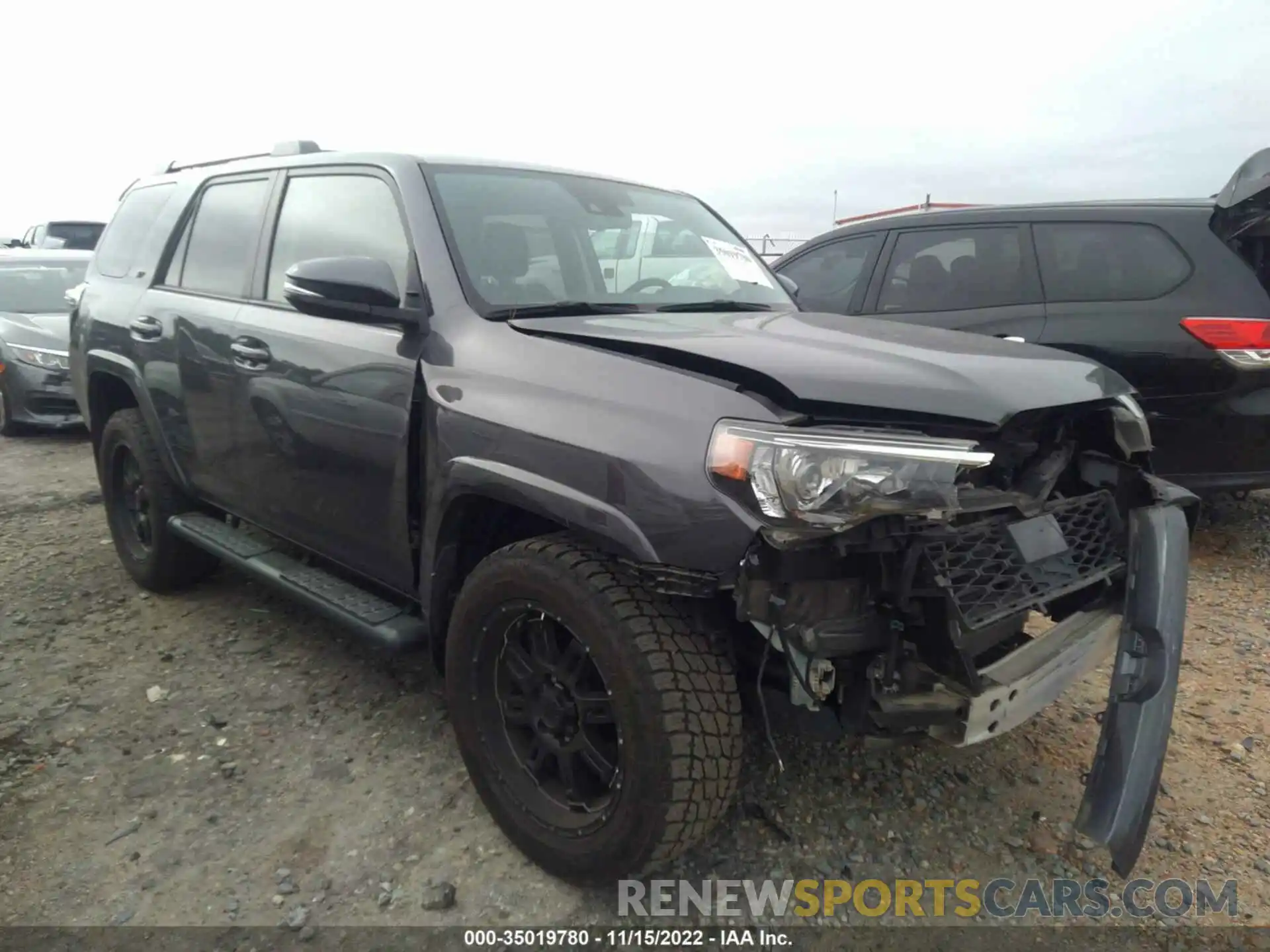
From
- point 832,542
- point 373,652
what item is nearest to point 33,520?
point 373,652

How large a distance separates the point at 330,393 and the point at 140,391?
1.63m

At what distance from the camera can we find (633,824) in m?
1.94

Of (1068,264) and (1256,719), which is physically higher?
(1068,264)

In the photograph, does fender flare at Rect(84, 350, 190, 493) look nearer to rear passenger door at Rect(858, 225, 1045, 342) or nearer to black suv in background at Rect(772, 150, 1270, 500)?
black suv in background at Rect(772, 150, 1270, 500)

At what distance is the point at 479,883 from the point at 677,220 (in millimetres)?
2348

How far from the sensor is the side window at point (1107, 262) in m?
4.20

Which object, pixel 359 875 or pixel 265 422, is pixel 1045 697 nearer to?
pixel 359 875

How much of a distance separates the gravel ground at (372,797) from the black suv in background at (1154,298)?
0.94m

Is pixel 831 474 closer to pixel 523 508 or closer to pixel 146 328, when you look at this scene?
pixel 523 508

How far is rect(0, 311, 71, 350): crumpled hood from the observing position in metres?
7.79

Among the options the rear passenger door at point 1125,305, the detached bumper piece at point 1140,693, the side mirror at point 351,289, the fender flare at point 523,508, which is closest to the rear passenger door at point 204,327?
the side mirror at point 351,289

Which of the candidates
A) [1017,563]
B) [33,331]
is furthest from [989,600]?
[33,331]

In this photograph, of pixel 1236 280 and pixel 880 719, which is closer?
pixel 880 719

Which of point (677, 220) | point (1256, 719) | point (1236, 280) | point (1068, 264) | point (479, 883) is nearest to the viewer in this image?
point (479, 883)
